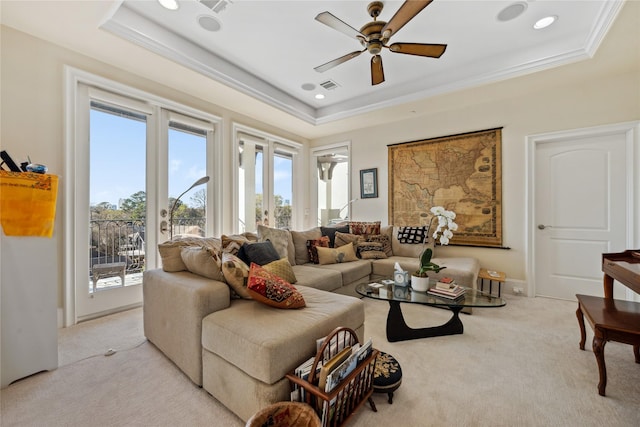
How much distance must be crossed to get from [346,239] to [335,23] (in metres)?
2.63

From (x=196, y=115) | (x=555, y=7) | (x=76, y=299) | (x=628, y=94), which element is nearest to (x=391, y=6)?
(x=555, y=7)

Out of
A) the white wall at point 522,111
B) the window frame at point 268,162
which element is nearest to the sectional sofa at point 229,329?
the window frame at point 268,162

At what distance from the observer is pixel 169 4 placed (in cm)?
226

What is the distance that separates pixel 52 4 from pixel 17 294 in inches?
83.4

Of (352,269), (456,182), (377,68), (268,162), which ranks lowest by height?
(352,269)

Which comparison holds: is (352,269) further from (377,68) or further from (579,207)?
(579,207)

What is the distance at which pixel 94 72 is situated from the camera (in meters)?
2.71

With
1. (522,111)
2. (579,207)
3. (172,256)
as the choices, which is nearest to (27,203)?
(172,256)

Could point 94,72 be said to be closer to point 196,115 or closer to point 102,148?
point 102,148

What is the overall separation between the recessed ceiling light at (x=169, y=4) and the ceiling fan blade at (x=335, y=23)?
1.33m

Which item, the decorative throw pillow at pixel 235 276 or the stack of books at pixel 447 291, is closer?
the decorative throw pillow at pixel 235 276

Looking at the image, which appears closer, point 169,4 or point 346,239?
point 169,4

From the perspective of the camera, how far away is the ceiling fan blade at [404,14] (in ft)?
5.63

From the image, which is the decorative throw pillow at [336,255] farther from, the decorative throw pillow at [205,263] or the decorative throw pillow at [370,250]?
the decorative throw pillow at [205,263]
